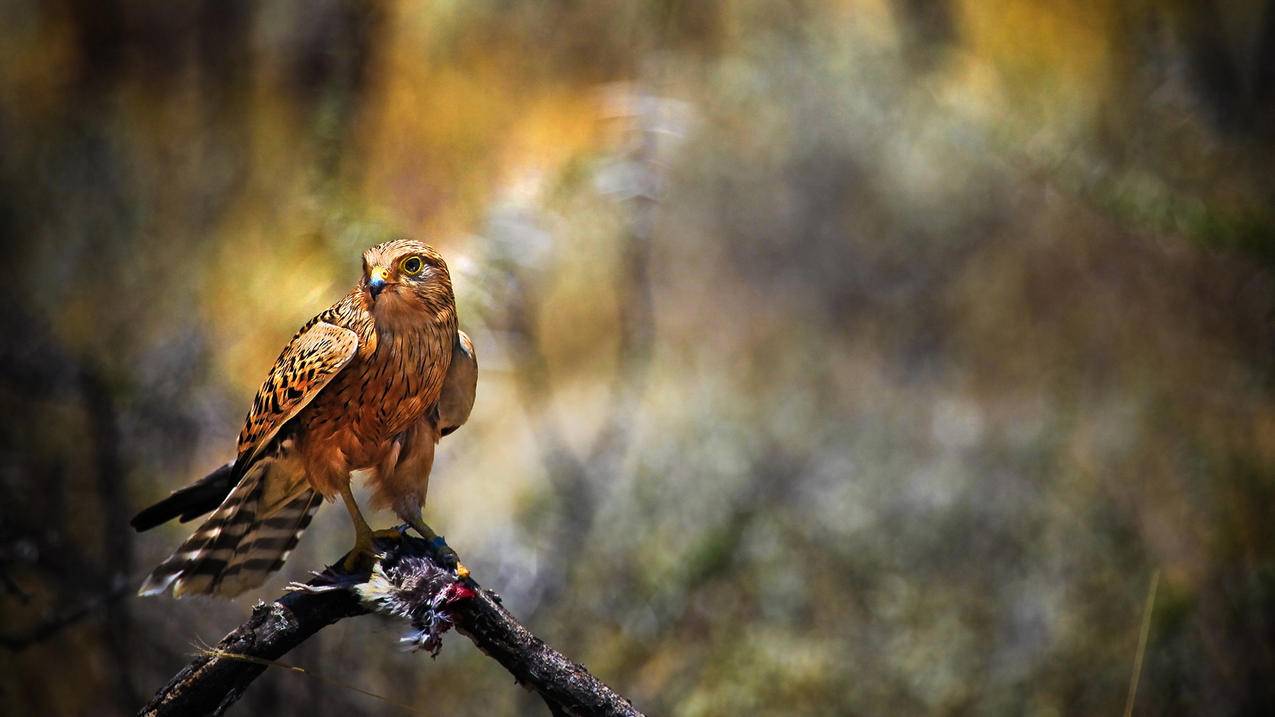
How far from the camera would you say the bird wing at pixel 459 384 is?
138 cm

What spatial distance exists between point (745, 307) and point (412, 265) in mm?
2451

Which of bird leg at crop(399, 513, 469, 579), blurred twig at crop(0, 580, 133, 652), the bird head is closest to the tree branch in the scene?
bird leg at crop(399, 513, 469, 579)

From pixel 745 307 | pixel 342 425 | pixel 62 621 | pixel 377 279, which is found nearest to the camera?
pixel 377 279

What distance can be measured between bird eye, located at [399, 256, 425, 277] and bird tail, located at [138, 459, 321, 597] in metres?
0.34

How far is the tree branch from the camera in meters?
1.27

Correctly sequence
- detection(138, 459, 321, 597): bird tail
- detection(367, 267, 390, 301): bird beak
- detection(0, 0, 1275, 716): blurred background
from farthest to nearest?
detection(0, 0, 1275, 716): blurred background, detection(138, 459, 321, 597): bird tail, detection(367, 267, 390, 301): bird beak

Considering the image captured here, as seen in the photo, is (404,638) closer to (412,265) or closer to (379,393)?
(379,393)

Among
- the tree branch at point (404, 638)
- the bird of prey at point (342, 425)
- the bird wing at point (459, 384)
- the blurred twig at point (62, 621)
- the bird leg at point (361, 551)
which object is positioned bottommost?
the tree branch at point (404, 638)

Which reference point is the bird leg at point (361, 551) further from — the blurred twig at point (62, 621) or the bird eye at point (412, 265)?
the blurred twig at point (62, 621)

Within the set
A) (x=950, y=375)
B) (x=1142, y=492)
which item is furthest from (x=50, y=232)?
(x=1142, y=492)

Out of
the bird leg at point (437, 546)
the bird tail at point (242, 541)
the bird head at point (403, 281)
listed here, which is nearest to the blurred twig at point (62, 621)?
the bird tail at point (242, 541)

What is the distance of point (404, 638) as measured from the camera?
1246 mm

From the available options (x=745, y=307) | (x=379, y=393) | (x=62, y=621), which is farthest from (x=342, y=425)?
(x=745, y=307)

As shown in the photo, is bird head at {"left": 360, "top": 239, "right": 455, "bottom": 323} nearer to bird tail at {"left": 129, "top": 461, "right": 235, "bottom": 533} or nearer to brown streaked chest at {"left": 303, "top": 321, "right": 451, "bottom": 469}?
brown streaked chest at {"left": 303, "top": 321, "right": 451, "bottom": 469}
